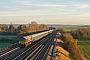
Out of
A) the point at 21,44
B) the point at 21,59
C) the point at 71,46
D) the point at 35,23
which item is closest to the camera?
the point at 21,59

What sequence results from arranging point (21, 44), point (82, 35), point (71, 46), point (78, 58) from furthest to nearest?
point (82, 35)
point (71, 46)
point (21, 44)
point (78, 58)

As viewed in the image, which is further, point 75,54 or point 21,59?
point 75,54

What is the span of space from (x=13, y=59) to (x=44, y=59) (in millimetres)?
4752

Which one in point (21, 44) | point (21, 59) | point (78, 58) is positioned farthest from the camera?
point (21, 44)

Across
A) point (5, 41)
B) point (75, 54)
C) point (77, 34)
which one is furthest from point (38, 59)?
point (77, 34)

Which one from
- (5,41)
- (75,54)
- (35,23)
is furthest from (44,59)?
(35,23)

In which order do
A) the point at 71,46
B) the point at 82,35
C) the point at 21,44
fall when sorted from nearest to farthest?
the point at 21,44, the point at 71,46, the point at 82,35

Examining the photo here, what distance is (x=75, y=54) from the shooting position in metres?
45.8

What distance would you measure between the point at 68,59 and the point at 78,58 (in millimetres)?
3178

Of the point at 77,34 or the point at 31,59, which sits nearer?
the point at 31,59

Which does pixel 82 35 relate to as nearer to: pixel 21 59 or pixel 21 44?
pixel 21 44

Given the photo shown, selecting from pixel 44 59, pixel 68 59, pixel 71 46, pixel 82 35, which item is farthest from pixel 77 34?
pixel 44 59

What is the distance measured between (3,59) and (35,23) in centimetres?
15770

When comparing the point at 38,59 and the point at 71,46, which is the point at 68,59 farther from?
the point at 38,59
